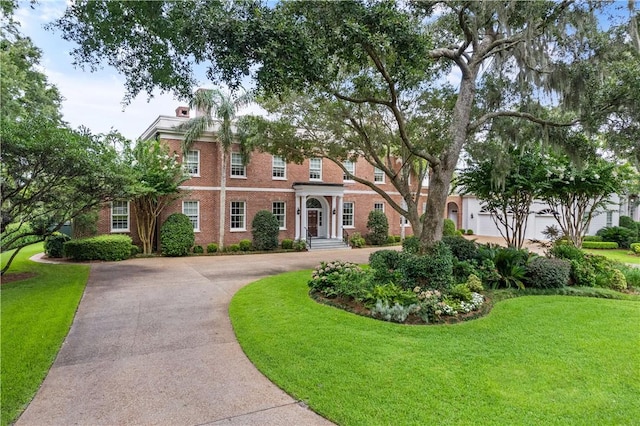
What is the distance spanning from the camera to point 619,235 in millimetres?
22375

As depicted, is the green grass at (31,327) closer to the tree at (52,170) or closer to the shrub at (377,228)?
the tree at (52,170)

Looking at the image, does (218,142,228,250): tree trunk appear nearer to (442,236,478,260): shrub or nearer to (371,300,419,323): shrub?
(442,236,478,260): shrub

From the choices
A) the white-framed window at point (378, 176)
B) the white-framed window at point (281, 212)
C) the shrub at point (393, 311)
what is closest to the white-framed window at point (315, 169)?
the white-framed window at point (281, 212)

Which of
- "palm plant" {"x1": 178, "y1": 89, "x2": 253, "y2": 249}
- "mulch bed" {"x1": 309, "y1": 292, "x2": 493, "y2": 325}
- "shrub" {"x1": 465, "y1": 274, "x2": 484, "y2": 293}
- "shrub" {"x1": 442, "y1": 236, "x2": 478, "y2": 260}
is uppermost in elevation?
"palm plant" {"x1": 178, "y1": 89, "x2": 253, "y2": 249}

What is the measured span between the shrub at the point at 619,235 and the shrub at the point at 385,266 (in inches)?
856

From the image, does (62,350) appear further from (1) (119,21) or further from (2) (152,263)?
(2) (152,263)

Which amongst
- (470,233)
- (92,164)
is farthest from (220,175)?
(470,233)

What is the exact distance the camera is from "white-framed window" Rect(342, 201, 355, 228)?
22703mm

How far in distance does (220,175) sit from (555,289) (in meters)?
15.7

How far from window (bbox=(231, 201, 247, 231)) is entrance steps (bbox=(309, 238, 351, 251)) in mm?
4136

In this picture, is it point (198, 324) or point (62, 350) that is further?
point (198, 324)

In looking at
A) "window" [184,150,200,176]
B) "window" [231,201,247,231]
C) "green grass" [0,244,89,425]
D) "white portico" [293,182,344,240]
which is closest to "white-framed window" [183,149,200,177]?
"window" [184,150,200,176]

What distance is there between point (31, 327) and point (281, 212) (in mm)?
14847

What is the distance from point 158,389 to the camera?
4.00 metres
